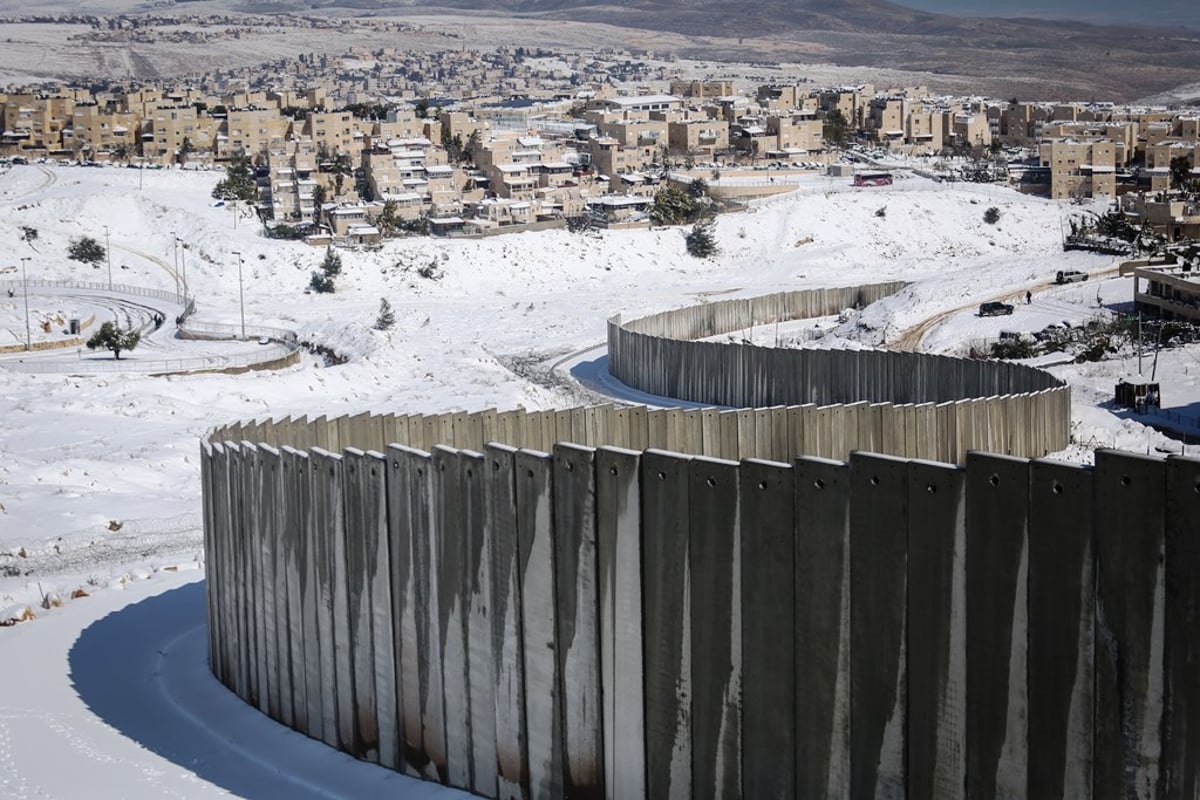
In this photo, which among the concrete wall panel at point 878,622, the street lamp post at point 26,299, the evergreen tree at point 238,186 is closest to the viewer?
the concrete wall panel at point 878,622

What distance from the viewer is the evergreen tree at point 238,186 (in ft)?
245

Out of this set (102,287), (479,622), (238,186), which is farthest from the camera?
(238,186)

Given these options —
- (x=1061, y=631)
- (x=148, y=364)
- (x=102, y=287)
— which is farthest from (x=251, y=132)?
(x=1061, y=631)

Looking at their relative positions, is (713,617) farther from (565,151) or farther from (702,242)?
(565,151)

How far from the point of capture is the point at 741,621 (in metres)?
8.10

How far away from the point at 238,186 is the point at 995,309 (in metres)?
44.0

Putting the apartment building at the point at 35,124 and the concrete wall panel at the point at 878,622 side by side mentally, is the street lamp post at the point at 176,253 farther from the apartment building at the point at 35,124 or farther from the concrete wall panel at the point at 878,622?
the concrete wall panel at the point at 878,622

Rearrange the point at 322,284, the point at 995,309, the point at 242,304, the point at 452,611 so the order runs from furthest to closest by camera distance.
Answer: the point at 322,284, the point at 242,304, the point at 995,309, the point at 452,611

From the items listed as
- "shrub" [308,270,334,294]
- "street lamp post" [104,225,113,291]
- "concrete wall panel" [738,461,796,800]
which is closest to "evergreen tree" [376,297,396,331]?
"shrub" [308,270,334,294]

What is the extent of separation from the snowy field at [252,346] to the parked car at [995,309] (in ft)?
2.18

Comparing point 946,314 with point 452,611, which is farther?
point 946,314

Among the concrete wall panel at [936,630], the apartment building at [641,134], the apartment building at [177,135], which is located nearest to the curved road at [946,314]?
the concrete wall panel at [936,630]

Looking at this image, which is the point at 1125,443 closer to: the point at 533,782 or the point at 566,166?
the point at 533,782

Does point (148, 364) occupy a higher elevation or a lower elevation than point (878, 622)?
lower
